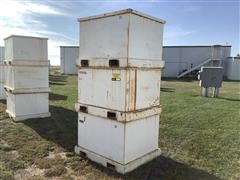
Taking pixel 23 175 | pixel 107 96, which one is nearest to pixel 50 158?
pixel 23 175

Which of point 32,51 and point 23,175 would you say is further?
point 32,51

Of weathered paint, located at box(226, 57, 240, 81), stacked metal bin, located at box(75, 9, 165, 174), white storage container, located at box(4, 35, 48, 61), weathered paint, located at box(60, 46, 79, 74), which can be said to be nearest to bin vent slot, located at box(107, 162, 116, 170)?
stacked metal bin, located at box(75, 9, 165, 174)

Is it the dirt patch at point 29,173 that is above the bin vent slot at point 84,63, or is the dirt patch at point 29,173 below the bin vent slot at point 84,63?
below

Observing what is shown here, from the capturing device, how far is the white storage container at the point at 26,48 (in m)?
5.50

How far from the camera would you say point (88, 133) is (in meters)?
3.64

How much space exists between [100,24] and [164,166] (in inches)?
88.0

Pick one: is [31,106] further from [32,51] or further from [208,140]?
[208,140]

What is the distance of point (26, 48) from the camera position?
562 cm

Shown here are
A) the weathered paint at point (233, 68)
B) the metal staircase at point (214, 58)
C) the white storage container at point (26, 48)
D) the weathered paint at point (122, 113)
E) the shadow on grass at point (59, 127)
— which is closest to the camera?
the weathered paint at point (122, 113)

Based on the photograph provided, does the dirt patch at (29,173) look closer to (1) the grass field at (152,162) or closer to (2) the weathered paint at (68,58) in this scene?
(1) the grass field at (152,162)

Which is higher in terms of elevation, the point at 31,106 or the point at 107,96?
the point at 107,96

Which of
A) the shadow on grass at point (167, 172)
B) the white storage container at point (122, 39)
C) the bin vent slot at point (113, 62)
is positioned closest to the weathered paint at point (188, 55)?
the white storage container at point (122, 39)

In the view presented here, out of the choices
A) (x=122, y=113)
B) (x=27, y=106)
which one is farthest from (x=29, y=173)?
(x=27, y=106)

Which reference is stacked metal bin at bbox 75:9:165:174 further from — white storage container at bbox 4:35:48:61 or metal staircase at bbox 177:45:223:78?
metal staircase at bbox 177:45:223:78
